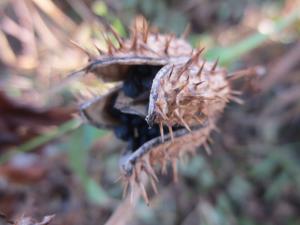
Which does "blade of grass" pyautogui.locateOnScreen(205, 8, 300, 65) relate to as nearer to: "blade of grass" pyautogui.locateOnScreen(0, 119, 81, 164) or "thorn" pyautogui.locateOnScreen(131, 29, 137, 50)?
"blade of grass" pyautogui.locateOnScreen(0, 119, 81, 164)

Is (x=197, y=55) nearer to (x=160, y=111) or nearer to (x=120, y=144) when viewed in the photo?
(x=160, y=111)

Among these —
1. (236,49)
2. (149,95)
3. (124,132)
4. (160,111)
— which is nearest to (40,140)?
(124,132)

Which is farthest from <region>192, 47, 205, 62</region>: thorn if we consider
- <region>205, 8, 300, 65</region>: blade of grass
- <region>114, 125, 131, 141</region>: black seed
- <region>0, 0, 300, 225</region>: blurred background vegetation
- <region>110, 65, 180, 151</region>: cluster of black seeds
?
<region>205, 8, 300, 65</region>: blade of grass

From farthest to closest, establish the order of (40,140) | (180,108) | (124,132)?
1. (40,140)
2. (124,132)
3. (180,108)

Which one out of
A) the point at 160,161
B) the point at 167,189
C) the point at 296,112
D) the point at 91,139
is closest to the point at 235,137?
the point at 296,112

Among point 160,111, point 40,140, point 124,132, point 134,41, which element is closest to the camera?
point 160,111

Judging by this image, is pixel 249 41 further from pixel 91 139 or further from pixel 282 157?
pixel 91 139

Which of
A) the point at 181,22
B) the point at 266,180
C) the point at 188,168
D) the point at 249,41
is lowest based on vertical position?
the point at 266,180
